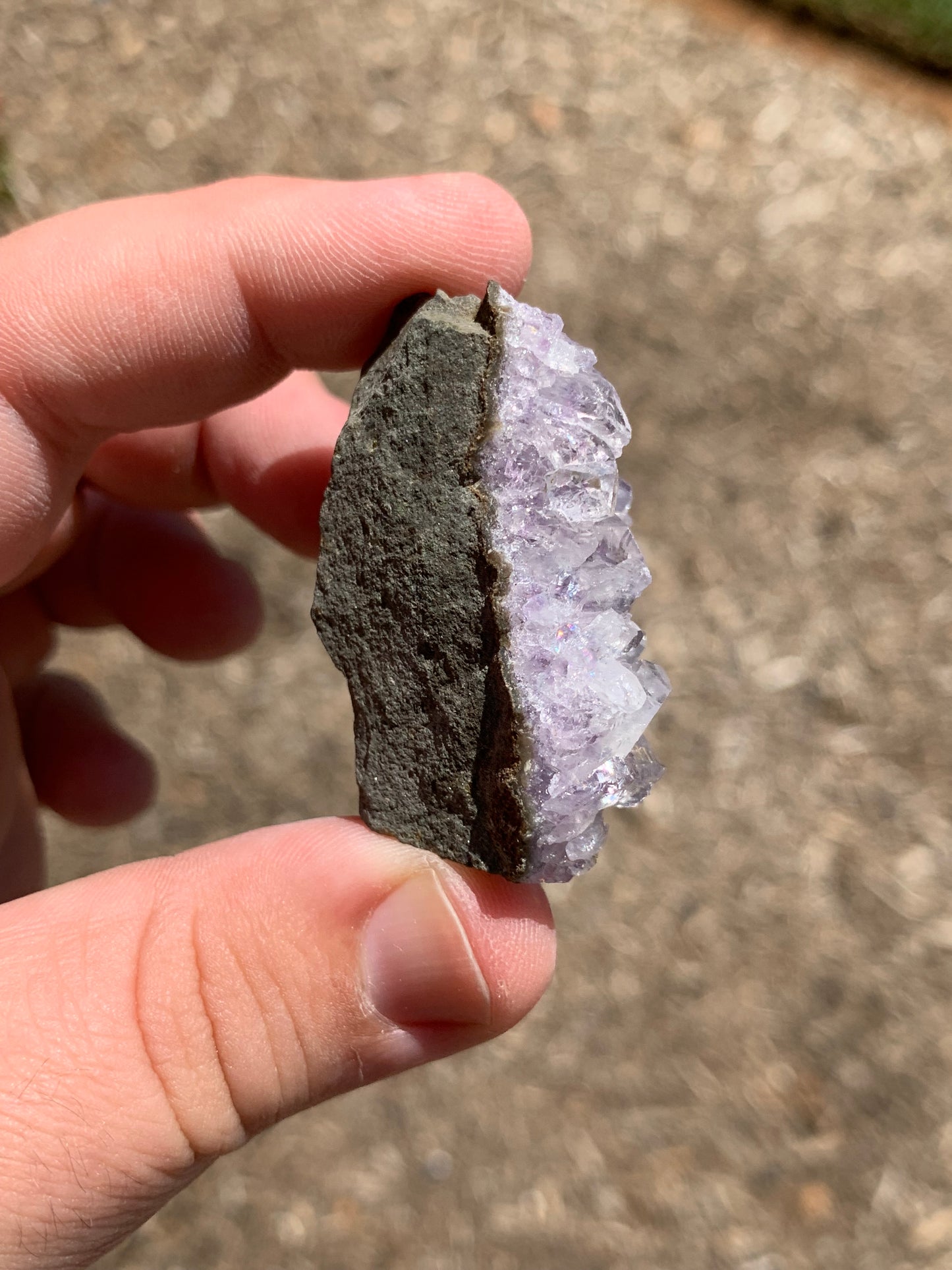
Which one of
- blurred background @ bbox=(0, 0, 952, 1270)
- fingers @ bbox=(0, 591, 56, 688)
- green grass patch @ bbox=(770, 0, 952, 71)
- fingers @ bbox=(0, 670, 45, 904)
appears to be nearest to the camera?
fingers @ bbox=(0, 670, 45, 904)

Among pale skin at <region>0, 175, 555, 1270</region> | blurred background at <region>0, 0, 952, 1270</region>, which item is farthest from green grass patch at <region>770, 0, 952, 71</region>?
pale skin at <region>0, 175, 555, 1270</region>

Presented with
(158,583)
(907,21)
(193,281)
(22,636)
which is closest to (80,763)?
(22,636)

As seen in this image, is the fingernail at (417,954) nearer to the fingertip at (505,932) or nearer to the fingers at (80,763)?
the fingertip at (505,932)

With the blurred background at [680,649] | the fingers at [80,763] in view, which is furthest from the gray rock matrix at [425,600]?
the blurred background at [680,649]

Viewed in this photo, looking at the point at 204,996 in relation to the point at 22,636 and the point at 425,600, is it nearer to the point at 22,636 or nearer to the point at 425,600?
the point at 425,600

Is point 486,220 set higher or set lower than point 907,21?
lower

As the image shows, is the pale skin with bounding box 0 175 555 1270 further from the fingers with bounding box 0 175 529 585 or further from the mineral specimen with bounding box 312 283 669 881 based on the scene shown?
the mineral specimen with bounding box 312 283 669 881
